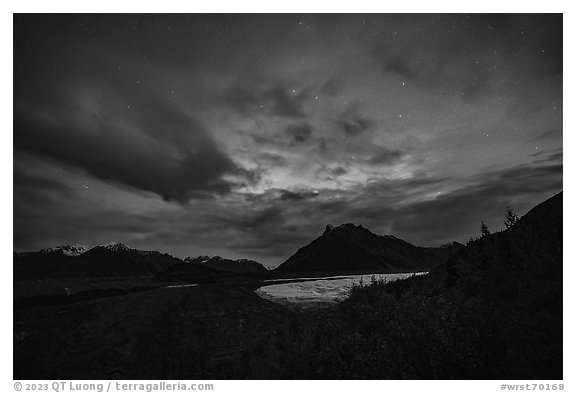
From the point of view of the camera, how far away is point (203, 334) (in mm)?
8344

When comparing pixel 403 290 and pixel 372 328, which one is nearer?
pixel 372 328

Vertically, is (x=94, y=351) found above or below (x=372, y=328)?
below

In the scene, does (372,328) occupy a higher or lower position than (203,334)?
higher

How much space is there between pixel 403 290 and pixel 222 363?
805cm

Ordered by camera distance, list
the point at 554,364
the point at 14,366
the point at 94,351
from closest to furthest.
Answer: the point at 554,364, the point at 14,366, the point at 94,351

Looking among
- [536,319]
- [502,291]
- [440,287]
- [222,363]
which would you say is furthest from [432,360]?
[440,287]
